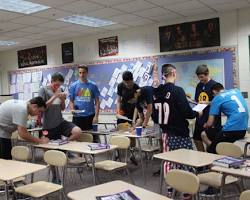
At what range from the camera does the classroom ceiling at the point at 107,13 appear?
211 inches

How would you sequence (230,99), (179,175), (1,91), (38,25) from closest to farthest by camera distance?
(179,175)
(230,99)
(38,25)
(1,91)

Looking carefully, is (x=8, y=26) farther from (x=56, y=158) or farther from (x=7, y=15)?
(x=56, y=158)

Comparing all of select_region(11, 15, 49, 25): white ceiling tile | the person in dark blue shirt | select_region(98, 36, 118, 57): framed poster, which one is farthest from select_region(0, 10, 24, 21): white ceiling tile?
the person in dark blue shirt

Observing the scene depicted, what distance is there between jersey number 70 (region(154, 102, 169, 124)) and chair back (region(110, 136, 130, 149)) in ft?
2.14

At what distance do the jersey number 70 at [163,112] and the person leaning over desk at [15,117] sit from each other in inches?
52.1

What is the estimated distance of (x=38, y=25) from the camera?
22.1 feet

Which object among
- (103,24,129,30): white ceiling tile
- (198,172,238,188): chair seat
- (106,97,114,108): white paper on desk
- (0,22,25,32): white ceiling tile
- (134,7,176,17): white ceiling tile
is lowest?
(198,172,238,188): chair seat

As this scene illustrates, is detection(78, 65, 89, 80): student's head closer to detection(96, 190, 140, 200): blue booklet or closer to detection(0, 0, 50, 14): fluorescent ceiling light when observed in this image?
detection(0, 0, 50, 14): fluorescent ceiling light

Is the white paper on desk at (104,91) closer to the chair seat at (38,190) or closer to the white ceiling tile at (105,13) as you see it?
the white ceiling tile at (105,13)

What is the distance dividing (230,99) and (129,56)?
389cm

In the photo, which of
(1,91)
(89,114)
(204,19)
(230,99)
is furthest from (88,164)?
(1,91)

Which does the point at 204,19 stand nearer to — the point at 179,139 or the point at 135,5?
the point at 135,5

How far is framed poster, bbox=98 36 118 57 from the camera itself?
7750 millimetres

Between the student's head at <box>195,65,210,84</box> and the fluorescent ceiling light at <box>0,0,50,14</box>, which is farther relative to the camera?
the fluorescent ceiling light at <box>0,0,50,14</box>
